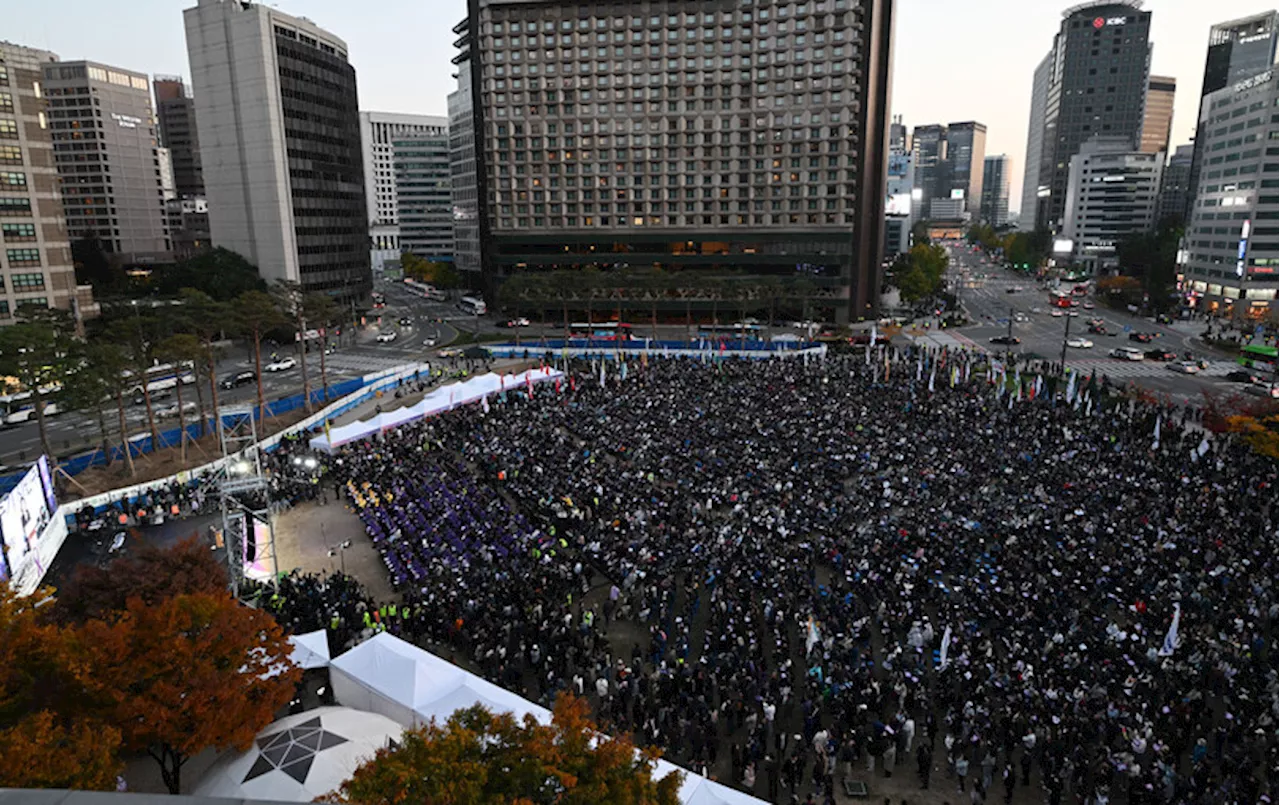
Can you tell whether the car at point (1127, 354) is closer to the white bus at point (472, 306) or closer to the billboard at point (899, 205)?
the white bus at point (472, 306)

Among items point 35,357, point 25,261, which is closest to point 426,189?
point 25,261

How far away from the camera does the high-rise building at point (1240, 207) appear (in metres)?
84.5

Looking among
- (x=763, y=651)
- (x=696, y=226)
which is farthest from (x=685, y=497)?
(x=696, y=226)

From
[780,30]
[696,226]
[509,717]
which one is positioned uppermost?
[780,30]

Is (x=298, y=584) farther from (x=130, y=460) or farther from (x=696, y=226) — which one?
(x=696, y=226)

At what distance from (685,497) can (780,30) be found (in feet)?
242

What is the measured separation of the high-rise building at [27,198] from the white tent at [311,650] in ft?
175

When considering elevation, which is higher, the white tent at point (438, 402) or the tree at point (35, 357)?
the tree at point (35, 357)

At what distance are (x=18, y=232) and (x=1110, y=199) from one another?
184 m

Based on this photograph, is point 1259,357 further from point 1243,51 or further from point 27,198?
point 1243,51

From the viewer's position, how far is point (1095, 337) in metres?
72.2

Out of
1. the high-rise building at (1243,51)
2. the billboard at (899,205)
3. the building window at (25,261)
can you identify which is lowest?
the building window at (25,261)

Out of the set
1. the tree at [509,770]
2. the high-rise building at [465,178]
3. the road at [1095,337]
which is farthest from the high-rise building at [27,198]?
the road at [1095,337]

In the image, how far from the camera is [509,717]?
33.8 ft
